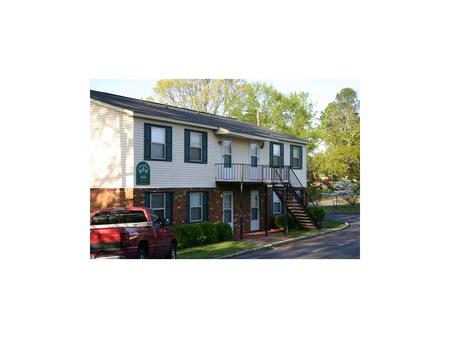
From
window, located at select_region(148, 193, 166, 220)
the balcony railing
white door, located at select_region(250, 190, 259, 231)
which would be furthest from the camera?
white door, located at select_region(250, 190, 259, 231)

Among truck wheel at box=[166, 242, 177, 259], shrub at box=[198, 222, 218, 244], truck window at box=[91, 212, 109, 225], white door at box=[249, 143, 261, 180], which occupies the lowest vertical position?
truck wheel at box=[166, 242, 177, 259]

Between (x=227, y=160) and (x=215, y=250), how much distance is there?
5674 mm

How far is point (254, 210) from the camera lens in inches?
1027

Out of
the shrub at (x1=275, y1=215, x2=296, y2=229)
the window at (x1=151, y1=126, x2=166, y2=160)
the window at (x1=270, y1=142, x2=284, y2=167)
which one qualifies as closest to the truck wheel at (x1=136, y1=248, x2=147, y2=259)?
the window at (x1=151, y1=126, x2=166, y2=160)

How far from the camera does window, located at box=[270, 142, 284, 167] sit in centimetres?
2729

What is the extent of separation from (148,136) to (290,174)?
11.5 meters

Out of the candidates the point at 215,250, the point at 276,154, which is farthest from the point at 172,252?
the point at 276,154

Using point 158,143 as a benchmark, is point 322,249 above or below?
below

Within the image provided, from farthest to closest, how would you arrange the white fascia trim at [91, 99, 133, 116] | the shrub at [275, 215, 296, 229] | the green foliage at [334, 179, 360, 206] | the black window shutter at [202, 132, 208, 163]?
the green foliage at [334, 179, 360, 206] < the shrub at [275, 215, 296, 229] < the black window shutter at [202, 132, 208, 163] < the white fascia trim at [91, 99, 133, 116]

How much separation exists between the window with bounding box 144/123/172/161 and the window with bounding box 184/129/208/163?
100 cm

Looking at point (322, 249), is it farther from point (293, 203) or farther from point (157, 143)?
point (293, 203)

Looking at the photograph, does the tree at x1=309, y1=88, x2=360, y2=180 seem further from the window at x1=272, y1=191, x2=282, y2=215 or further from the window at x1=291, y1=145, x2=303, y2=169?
the window at x1=272, y1=191, x2=282, y2=215

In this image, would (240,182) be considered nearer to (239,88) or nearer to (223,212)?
(223,212)
